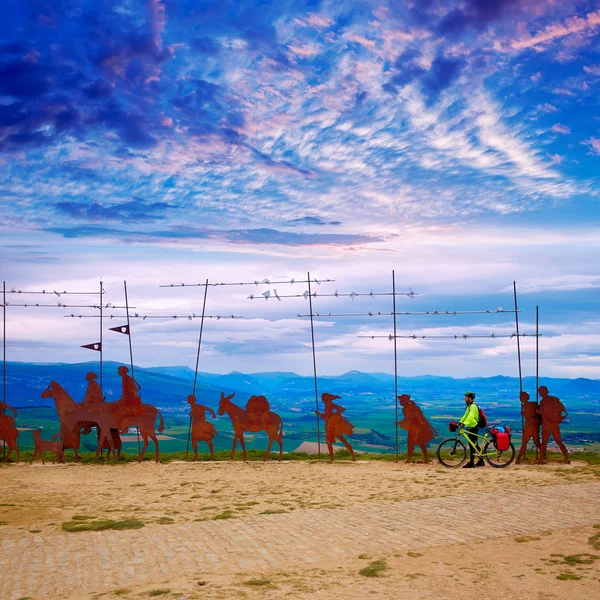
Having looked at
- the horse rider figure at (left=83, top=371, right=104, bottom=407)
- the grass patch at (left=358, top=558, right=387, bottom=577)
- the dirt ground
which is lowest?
the dirt ground

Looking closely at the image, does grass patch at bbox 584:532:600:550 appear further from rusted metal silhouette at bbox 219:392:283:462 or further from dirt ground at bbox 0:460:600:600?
rusted metal silhouette at bbox 219:392:283:462

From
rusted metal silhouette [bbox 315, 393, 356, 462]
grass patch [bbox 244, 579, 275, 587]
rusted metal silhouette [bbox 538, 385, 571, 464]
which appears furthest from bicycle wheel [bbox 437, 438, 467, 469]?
grass patch [bbox 244, 579, 275, 587]

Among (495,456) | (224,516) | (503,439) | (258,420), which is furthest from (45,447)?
(503,439)

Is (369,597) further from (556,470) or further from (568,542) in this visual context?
(556,470)

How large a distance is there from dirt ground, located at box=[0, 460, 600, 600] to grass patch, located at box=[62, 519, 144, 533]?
0.51 feet

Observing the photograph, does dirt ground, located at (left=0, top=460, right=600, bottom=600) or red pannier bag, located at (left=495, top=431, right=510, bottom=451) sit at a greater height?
red pannier bag, located at (left=495, top=431, right=510, bottom=451)

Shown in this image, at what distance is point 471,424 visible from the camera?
57.4ft

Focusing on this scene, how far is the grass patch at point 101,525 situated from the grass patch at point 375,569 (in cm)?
431

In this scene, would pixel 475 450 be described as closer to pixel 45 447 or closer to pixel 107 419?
pixel 107 419

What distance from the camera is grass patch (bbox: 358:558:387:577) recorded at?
8.21m

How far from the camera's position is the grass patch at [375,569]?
821 cm

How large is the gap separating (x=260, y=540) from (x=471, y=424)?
9180mm

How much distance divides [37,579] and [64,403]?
41.4 feet

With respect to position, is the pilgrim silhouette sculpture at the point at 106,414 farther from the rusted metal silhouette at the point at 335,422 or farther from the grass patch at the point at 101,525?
the grass patch at the point at 101,525
